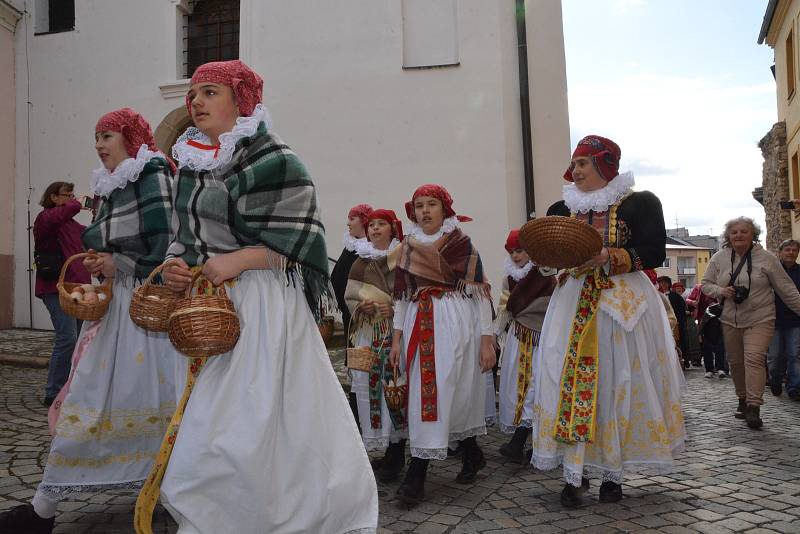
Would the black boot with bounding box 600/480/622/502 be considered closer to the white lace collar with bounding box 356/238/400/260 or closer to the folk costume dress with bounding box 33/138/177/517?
the white lace collar with bounding box 356/238/400/260

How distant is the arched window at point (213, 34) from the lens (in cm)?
1305

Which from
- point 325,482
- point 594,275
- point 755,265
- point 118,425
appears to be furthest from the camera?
point 755,265

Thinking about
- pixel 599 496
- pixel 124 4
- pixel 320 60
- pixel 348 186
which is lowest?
pixel 599 496

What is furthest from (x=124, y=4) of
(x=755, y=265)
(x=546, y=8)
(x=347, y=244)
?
(x=755, y=265)

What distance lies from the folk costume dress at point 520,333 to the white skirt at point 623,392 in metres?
1.46

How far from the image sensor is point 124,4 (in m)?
12.8

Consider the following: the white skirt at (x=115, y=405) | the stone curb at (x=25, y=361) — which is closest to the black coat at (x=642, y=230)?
the white skirt at (x=115, y=405)

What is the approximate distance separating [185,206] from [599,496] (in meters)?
2.77

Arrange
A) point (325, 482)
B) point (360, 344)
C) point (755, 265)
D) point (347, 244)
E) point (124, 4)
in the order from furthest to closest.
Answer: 1. point (124, 4)
2. point (755, 265)
3. point (347, 244)
4. point (360, 344)
5. point (325, 482)

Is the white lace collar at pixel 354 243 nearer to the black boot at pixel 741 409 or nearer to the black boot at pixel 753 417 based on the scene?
the black boot at pixel 753 417

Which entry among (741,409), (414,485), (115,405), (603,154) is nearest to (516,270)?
(603,154)

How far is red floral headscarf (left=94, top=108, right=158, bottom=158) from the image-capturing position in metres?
3.49

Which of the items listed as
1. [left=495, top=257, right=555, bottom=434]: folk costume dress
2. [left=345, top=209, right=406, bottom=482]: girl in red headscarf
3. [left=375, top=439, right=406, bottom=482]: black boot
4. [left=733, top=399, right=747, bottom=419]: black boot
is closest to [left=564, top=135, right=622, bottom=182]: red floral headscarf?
[left=495, top=257, right=555, bottom=434]: folk costume dress

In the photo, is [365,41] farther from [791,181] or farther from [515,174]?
[791,181]
